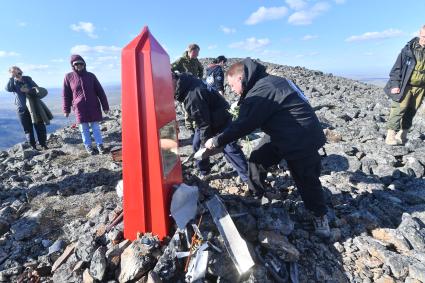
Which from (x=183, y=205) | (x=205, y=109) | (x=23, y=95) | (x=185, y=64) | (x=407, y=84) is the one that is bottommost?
(x=183, y=205)

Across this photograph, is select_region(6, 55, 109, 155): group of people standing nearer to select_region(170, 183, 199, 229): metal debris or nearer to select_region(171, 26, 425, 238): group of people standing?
select_region(171, 26, 425, 238): group of people standing

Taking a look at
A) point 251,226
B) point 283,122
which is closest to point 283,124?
point 283,122

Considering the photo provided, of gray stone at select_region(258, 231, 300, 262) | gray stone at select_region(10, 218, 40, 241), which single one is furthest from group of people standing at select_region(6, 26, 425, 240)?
gray stone at select_region(10, 218, 40, 241)

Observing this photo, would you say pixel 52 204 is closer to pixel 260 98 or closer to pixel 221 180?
pixel 221 180

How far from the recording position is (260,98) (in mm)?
3217

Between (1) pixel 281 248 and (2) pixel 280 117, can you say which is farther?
(2) pixel 280 117

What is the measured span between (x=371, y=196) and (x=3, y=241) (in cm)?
500

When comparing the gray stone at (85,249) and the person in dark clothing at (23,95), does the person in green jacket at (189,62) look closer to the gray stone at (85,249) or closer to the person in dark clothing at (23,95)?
the person in dark clothing at (23,95)

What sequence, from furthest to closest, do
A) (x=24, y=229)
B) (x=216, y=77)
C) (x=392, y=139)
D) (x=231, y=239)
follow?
1. (x=216, y=77)
2. (x=392, y=139)
3. (x=24, y=229)
4. (x=231, y=239)

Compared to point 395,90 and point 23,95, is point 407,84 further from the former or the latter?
point 23,95

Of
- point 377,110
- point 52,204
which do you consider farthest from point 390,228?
point 377,110

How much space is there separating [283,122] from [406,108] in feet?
14.2

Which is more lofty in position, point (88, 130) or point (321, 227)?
point (88, 130)

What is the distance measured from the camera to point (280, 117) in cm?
332
